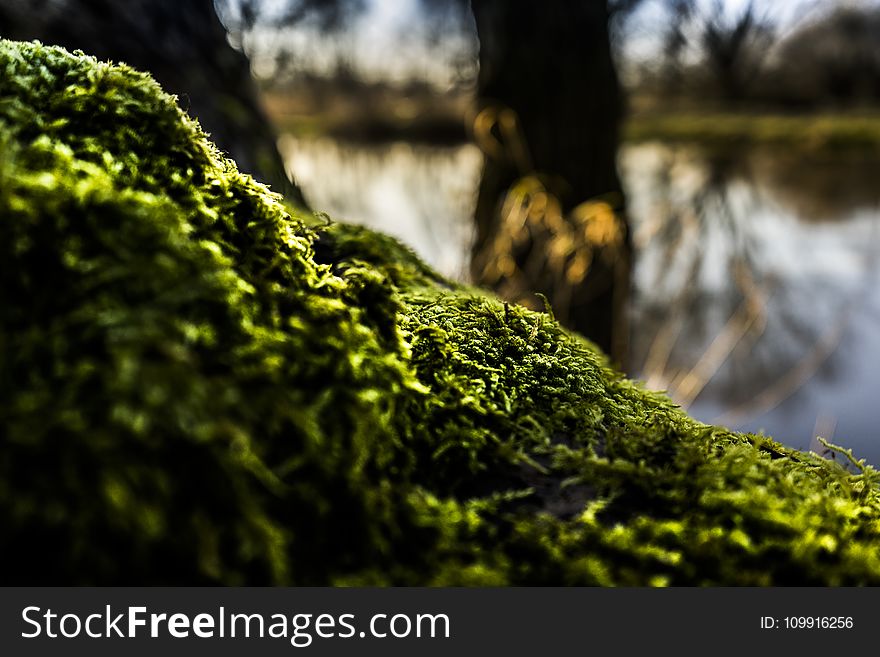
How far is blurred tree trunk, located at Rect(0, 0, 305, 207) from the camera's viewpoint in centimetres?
204

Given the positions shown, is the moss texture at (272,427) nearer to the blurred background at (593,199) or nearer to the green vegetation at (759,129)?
the blurred background at (593,199)

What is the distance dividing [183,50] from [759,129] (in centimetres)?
2014

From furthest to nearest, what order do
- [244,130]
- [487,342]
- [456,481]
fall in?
[244,130] → [487,342] → [456,481]

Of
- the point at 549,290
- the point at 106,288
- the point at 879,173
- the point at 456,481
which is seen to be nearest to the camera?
the point at 106,288

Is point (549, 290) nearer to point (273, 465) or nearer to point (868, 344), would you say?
point (273, 465)

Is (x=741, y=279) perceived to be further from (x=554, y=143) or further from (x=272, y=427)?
(x=272, y=427)

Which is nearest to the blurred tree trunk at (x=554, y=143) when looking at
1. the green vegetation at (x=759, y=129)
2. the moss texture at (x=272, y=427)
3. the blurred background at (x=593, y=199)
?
the blurred background at (x=593, y=199)

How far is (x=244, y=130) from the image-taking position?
2490 millimetres

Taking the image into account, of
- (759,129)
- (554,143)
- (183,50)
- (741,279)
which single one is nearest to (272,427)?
(183,50)

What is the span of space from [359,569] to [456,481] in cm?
20

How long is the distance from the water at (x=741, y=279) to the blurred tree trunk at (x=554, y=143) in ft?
1.21

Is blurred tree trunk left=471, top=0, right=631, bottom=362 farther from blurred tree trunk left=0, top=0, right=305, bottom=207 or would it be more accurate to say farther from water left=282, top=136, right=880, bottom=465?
blurred tree trunk left=0, top=0, right=305, bottom=207

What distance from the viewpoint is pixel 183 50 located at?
2.48m

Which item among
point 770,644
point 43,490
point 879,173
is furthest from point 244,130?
point 879,173
